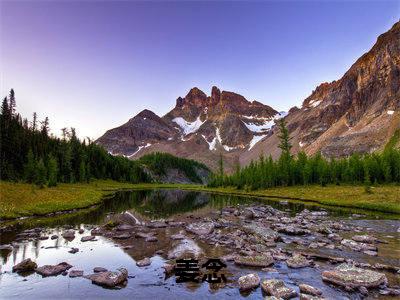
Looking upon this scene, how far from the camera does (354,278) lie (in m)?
19.0

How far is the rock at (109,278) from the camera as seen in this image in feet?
62.6

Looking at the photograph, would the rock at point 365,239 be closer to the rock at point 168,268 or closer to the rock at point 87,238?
the rock at point 168,268

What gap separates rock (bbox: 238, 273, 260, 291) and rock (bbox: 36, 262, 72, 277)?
12.1 metres

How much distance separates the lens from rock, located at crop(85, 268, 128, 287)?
62.6 ft

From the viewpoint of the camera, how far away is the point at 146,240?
104 feet

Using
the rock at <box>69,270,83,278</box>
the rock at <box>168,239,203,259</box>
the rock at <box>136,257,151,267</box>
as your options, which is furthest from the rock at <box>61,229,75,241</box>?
the rock at <box>136,257,151,267</box>

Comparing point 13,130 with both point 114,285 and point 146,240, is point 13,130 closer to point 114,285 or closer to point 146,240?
point 146,240

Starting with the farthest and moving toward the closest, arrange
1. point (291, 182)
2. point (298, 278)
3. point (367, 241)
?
point (291, 182) → point (367, 241) → point (298, 278)

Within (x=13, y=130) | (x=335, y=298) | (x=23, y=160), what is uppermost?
(x=13, y=130)

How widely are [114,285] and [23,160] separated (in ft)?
293

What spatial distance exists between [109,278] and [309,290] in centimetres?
1189

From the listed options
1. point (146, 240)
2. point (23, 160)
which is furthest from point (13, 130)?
point (146, 240)

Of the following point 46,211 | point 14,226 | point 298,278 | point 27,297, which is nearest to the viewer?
point 27,297

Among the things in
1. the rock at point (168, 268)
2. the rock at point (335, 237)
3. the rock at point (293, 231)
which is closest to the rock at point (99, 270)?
the rock at point (168, 268)
